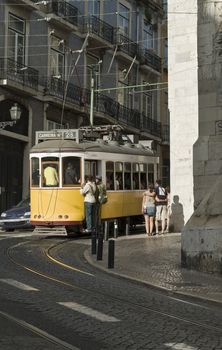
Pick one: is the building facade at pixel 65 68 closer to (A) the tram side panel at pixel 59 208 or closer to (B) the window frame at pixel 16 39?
(B) the window frame at pixel 16 39

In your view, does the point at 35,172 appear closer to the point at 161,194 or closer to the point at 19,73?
the point at 161,194

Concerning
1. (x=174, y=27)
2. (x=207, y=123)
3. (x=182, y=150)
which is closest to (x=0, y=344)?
(x=207, y=123)

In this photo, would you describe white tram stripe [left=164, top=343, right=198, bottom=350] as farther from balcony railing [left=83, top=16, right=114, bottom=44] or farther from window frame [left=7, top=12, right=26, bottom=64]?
balcony railing [left=83, top=16, right=114, bottom=44]

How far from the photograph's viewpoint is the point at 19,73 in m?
28.0

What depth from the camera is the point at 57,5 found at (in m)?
30.3

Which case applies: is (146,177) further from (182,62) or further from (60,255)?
(60,255)

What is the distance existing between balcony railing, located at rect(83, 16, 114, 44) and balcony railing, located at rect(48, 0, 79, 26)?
96 cm

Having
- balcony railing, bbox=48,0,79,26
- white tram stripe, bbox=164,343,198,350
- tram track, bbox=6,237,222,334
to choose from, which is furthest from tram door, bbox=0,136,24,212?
white tram stripe, bbox=164,343,198,350

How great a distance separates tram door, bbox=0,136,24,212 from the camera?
2792cm

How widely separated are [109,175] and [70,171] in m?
1.63

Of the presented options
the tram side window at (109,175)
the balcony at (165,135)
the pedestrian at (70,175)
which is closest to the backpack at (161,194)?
the tram side window at (109,175)

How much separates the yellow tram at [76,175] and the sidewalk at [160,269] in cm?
208

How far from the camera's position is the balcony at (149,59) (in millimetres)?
40062

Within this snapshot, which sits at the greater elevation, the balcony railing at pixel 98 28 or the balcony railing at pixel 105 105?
the balcony railing at pixel 98 28
